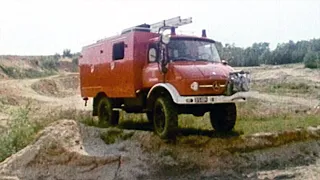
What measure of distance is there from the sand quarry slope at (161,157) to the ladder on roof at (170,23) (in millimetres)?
2763

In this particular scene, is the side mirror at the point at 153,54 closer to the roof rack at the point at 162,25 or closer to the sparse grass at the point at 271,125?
the roof rack at the point at 162,25

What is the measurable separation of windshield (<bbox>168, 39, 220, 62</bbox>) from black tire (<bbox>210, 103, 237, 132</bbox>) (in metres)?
1.17

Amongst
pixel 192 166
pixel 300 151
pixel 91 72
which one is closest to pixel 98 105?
pixel 91 72

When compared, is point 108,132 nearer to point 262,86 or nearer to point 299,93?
point 299,93

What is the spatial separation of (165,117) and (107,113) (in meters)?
3.81

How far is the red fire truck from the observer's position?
11164 millimetres

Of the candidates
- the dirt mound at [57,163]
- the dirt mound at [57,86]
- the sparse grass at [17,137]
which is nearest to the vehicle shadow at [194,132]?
the dirt mound at [57,163]

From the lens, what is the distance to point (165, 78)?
11.7 metres

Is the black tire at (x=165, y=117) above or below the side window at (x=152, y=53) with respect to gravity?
below

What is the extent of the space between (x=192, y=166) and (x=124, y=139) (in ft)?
6.65

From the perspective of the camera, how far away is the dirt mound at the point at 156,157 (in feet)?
36.5

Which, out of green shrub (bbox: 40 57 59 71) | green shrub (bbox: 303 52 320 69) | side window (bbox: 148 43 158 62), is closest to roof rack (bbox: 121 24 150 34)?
side window (bbox: 148 43 158 62)

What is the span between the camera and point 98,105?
50.2ft

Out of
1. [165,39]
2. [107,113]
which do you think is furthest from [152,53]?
[107,113]
